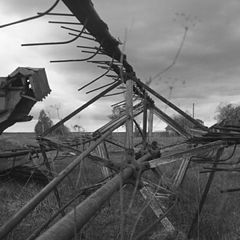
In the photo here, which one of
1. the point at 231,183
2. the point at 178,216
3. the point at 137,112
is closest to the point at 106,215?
the point at 178,216

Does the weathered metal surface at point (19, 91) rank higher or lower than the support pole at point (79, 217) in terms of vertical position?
higher

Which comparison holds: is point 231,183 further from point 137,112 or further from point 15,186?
point 15,186

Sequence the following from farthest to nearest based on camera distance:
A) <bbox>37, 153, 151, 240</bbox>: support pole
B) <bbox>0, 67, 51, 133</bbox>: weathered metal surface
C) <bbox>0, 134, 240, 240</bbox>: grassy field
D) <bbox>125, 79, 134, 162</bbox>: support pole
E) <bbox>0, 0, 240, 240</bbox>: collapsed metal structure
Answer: <bbox>0, 134, 240, 240</bbox>: grassy field, <bbox>125, 79, 134, 162</bbox>: support pole, <bbox>0, 67, 51, 133</bbox>: weathered metal surface, <bbox>0, 0, 240, 240</bbox>: collapsed metal structure, <bbox>37, 153, 151, 240</bbox>: support pole

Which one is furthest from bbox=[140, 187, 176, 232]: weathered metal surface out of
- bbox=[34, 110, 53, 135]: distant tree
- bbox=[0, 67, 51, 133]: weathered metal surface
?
bbox=[0, 67, 51, 133]: weathered metal surface

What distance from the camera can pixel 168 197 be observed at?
609cm

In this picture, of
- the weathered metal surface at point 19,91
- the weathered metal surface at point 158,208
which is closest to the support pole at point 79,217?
the weathered metal surface at point 19,91

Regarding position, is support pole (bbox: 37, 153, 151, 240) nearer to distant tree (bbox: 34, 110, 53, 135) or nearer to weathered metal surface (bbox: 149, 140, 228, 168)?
weathered metal surface (bbox: 149, 140, 228, 168)

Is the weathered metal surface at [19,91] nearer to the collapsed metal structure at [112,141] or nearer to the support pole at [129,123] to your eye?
the collapsed metal structure at [112,141]

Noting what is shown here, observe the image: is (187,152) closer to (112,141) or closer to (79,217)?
(79,217)

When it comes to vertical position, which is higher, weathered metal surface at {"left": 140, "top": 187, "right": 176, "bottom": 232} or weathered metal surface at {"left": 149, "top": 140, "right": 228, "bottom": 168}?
weathered metal surface at {"left": 149, "top": 140, "right": 228, "bottom": 168}

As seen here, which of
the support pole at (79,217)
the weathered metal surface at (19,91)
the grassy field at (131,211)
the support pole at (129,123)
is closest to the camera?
the support pole at (79,217)

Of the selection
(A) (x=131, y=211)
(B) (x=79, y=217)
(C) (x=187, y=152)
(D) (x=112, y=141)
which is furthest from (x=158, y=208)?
(B) (x=79, y=217)

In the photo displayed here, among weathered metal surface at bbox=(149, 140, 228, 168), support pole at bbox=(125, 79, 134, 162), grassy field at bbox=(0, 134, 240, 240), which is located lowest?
grassy field at bbox=(0, 134, 240, 240)

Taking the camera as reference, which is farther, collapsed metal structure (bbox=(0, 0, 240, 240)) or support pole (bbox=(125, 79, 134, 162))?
support pole (bbox=(125, 79, 134, 162))
